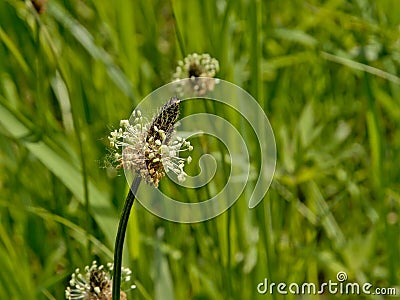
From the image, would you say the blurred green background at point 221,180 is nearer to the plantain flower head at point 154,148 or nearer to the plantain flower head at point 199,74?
the plantain flower head at point 199,74

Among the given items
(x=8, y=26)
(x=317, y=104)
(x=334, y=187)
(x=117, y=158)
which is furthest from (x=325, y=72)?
(x=117, y=158)

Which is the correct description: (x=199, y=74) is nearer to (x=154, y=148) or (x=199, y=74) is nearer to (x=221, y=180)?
(x=221, y=180)

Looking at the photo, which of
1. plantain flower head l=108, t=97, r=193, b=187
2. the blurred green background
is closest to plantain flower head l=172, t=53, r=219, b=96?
the blurred green background

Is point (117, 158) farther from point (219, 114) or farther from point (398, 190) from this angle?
point (398, 190)

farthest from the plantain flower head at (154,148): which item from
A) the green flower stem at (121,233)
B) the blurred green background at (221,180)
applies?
the blurred green background at (221,180)

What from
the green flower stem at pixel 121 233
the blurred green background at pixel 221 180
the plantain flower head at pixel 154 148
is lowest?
the green flower stem at pixel 121 233

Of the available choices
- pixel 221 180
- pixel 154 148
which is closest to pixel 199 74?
pixel 221 180

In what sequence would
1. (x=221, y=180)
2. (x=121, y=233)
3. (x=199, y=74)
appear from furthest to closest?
(x=221, y=180)
(x=199, y=74)
(x=121, y=233)

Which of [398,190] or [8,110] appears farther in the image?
[398,190]

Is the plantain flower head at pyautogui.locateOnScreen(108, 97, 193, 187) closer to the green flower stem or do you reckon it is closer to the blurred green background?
the green flower stem
